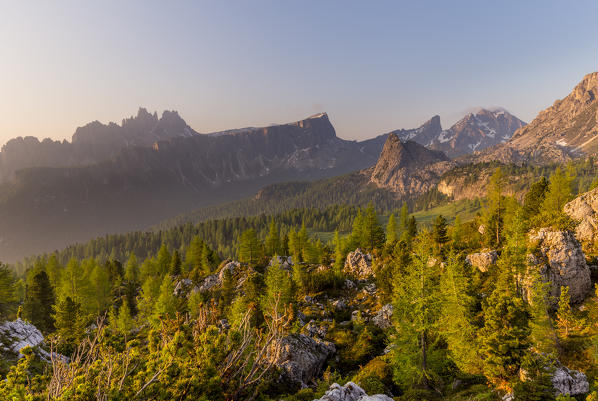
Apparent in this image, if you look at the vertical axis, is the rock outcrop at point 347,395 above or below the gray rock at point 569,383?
above

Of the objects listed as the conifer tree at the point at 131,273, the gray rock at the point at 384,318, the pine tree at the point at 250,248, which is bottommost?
the conifer tree at the point at 131,273

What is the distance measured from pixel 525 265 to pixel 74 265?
3481 inches

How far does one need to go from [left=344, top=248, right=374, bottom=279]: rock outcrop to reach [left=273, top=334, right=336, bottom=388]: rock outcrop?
35.6 meters

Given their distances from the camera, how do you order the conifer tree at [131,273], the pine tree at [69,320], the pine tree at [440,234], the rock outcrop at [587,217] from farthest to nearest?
the conifer tree at [131,273]
the pine tree at [440,234]
the rock outcrop at [587,217]
the pine tree at [69,320]

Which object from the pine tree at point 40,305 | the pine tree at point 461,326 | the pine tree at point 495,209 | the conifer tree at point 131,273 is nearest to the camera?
the pine tree at point 461,326

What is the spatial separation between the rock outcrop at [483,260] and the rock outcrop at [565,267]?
927 cm

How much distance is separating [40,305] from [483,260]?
8637 centimetres

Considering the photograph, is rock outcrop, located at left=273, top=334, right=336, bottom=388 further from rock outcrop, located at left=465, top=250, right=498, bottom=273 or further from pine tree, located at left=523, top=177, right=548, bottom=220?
pine tree, located at left=523, top=177, right=548, bottom=220

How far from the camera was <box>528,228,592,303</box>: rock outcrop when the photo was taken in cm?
3300

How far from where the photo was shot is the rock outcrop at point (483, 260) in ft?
143

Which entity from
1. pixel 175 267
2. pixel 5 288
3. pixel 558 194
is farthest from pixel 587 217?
pixel 175 267

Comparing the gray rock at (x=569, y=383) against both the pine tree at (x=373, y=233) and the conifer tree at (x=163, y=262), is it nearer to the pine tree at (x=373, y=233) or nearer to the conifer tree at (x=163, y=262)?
the pine tree at (x=373, y=233)

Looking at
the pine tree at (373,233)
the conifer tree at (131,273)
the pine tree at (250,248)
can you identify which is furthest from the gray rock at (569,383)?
the conifer tree at (131,273)

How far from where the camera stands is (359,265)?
222 feet
